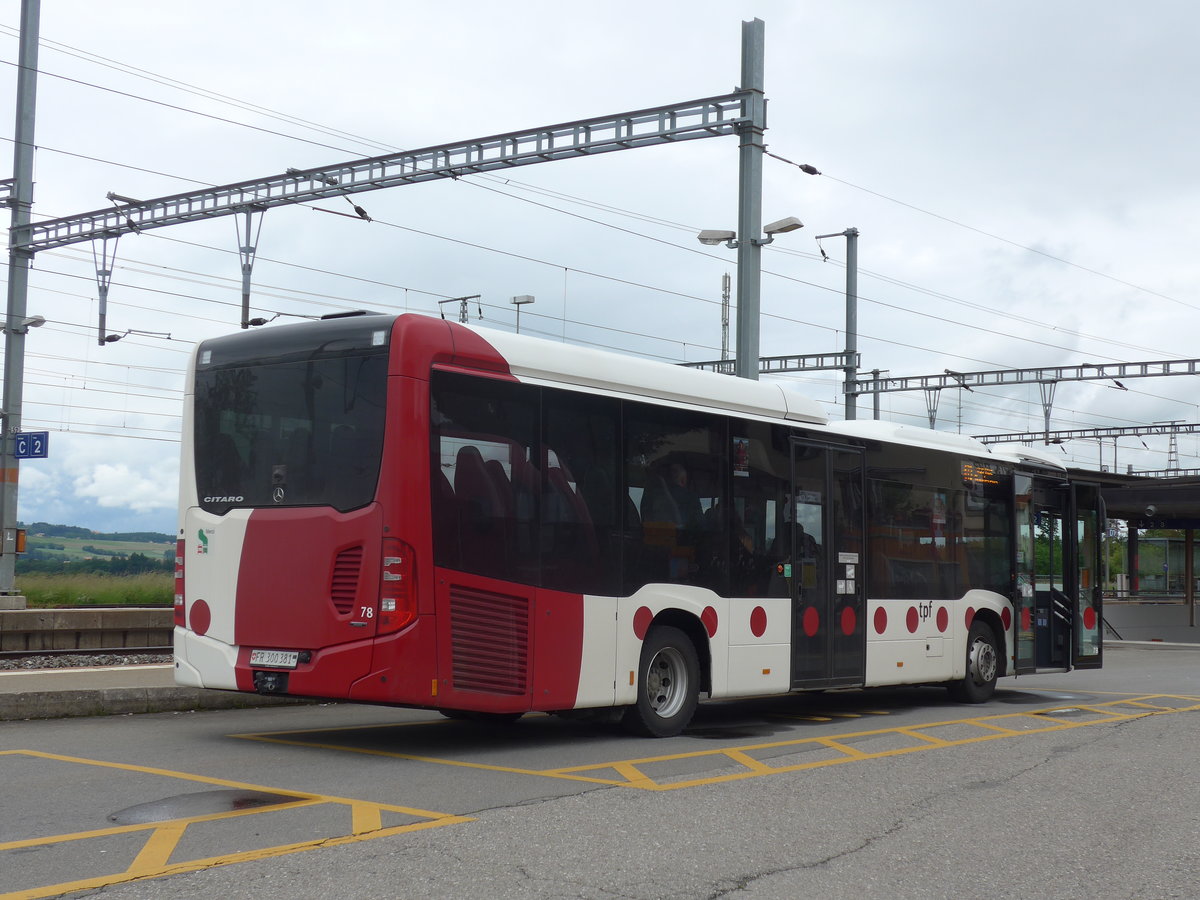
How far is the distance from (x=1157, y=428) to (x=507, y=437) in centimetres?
6117

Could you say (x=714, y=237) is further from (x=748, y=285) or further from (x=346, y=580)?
(x=346, y=580)

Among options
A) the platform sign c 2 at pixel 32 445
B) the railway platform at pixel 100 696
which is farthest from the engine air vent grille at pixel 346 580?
the platform sign c 2 at pixel 32 445

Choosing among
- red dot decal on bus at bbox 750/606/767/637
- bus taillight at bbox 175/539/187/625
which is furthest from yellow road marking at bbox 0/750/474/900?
red dot decal on bus at bbox 750/606/767/637

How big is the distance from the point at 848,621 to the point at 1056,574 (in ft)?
15.2

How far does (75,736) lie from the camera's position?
1020 cm

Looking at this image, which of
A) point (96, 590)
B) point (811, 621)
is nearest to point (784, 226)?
point (811, 621)

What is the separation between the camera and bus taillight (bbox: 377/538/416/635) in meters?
9.02

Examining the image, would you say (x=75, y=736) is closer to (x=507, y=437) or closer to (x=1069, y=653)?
(x=507, y=437)

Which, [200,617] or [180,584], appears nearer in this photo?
[200,617]

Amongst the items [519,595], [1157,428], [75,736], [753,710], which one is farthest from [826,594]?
[1157,428]

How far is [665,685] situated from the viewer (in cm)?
1109

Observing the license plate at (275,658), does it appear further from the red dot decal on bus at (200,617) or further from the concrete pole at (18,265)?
the concrete pole at (18,265)

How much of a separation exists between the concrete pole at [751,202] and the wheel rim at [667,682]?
7295mm

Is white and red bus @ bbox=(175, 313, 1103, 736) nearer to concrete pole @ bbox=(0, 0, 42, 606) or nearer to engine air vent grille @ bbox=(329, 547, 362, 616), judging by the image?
engine air vent grille @ bbox=(329, 547, 362, 616)
